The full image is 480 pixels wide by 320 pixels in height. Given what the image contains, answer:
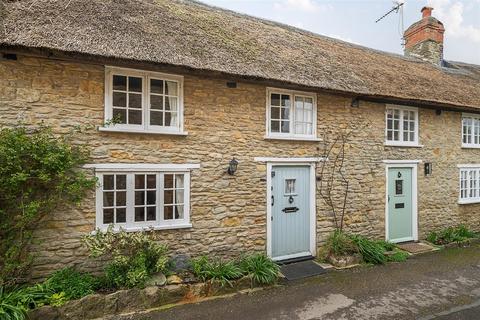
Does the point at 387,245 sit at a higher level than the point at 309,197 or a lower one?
lower

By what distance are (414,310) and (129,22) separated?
753 cm

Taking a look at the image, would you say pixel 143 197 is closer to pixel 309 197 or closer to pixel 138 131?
pixel 138 131

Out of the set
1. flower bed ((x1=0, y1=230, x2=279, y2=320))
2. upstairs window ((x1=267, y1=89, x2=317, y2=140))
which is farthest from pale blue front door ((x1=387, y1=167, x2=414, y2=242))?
flower bed ((x1=0, y1=230, x2=279, y2=320))

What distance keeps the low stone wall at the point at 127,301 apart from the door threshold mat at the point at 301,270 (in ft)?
4.42

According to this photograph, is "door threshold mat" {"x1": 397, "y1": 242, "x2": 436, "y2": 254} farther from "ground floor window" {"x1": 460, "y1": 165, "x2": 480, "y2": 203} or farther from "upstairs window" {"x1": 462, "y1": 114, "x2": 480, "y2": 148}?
"upstairs window" {"x1": 462, "y1": 114, "x2": 480, "y2": 148}

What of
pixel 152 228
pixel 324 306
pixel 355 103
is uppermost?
Result: pixel 355 103

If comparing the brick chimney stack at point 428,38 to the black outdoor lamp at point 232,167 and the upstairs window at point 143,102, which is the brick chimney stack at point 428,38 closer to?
the black outdoor lamp at point 232,167

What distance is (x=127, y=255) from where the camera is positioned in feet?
17.6

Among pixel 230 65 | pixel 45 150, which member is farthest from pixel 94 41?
pixel 230 65

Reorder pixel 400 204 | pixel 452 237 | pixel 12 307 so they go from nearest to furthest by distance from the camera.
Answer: pixel 12 307
pixel 400 204
pixel 452 237

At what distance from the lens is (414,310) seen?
4957 mm

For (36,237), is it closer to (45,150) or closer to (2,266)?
(2,266)

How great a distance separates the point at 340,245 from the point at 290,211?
1.49m

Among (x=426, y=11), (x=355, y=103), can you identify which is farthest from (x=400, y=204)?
(x=426, y=11)
